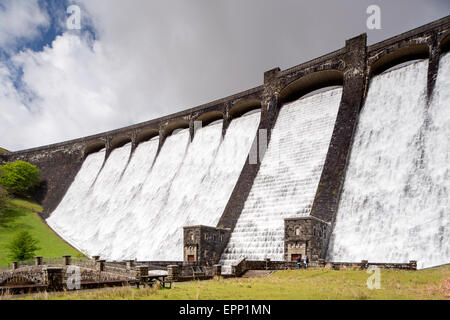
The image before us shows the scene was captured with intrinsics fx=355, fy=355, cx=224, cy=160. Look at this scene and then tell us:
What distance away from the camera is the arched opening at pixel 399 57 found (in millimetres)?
26797

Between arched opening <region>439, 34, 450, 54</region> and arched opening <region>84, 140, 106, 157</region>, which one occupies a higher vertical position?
arched opening <region>439, 34, 450, 54</region>

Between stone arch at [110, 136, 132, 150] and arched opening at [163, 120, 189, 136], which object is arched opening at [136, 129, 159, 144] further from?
arched opening at [163, 120, 189, 136]

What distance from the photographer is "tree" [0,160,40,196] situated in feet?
176

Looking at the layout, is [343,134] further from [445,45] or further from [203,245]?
[203,245]

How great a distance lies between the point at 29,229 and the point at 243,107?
30.3 meters

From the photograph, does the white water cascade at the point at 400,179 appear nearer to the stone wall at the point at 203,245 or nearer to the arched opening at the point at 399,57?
the arched opening at the point at 399,57

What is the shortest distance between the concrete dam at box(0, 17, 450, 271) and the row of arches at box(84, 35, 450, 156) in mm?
149

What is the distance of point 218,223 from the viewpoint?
2819cm

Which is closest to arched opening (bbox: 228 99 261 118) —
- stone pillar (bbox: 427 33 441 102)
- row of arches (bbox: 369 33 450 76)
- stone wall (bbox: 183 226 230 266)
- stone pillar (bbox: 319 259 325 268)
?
row of arches (bbox: 369 33 450 76)

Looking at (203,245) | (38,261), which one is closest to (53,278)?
(203,245)

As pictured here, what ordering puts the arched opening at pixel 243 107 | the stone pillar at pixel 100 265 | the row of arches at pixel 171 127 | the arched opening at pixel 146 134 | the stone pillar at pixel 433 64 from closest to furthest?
the stone pillar at pixel 100 265 → the stone pillar at pixel 433 64 → the arched opening at pixel 243 107 → the row of arches at pixel 171 127 → the arched opening at pixel 146 134

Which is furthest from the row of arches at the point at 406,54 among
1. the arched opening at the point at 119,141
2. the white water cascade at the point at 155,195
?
the arched opening at the point at 119,141
